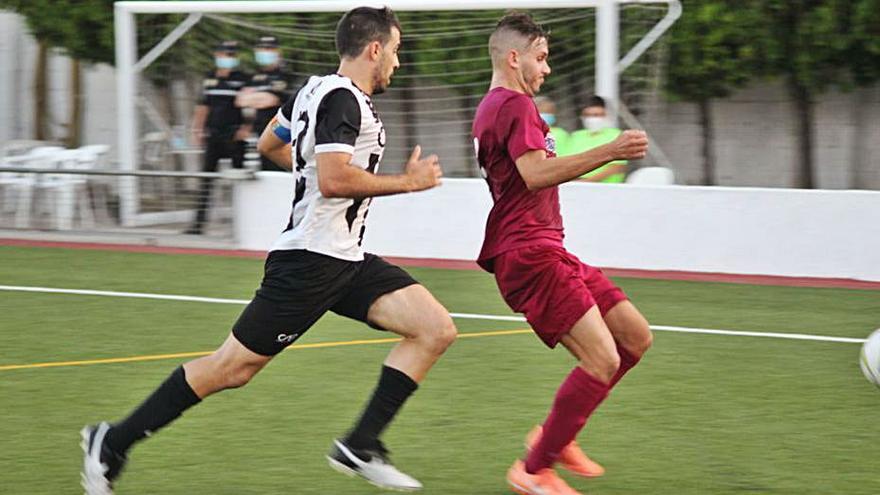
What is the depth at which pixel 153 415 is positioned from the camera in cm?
566

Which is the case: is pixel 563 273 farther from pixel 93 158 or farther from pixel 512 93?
pixel 93 158

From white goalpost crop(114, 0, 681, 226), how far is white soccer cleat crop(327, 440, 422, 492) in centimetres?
850

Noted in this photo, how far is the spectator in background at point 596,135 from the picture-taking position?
13656 mm

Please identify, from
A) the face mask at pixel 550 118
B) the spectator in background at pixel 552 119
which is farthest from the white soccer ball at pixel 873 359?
the face mask at pixel 550 118

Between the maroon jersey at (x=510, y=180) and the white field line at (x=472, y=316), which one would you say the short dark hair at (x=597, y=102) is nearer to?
the white field line at (x=472, y=316)

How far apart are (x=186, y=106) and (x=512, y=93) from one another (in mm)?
11023

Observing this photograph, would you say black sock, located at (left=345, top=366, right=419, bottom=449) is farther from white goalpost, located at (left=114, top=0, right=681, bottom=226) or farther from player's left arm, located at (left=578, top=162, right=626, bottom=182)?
white goalpost, located at (left=114, top=0, right=681, bottom=226)

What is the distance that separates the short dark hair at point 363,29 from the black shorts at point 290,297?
787 mm

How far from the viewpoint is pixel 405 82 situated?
1586cm

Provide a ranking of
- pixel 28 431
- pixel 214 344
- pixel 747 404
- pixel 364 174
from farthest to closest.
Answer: pixel 214 344, pixel 747 404, pixel 28 431, pixel 364 174

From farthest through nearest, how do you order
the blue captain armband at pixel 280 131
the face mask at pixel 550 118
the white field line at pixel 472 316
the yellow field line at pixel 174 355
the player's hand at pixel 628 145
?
the face mask at pixel 550 118 → the white field line at pixel 472 316 → the yellow field line at pixel 174 355 → the blue captain armband at pixel 280 131 → the player's hand at pixel 628 145

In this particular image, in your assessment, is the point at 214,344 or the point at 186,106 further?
the point at 186,106

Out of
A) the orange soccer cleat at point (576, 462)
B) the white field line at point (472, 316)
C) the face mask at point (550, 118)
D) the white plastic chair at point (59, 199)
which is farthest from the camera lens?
the white plastic chair at point (59, 199)

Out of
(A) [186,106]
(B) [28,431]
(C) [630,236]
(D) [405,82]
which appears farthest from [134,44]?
(B) [28,431]
